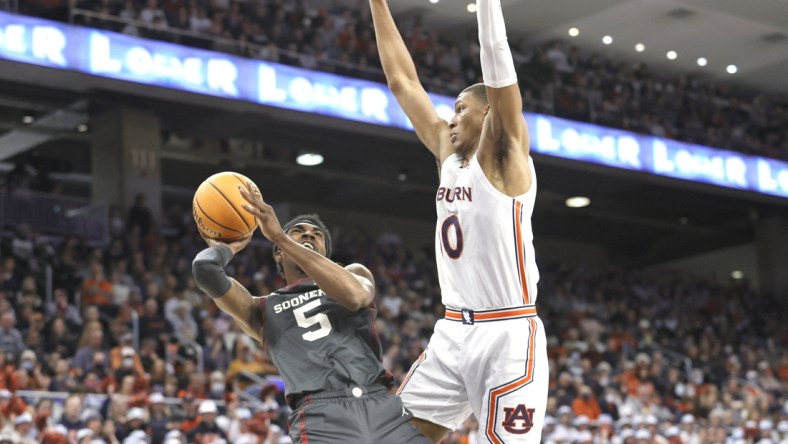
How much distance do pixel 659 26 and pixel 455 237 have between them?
22.5 meters

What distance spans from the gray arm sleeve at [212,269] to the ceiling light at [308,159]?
63.3 ft

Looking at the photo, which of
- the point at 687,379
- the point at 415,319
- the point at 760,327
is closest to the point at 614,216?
the point at 760,327

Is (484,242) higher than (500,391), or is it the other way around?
(484,242)

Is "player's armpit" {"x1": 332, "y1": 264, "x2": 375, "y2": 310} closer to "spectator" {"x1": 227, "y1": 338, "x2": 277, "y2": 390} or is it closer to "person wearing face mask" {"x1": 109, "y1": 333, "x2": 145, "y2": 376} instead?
"person wearing face mask" {"x1": 109, "y1": 333, "x2": 145, "y2": 376}

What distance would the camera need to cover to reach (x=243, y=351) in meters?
15.5

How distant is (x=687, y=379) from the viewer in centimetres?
2188

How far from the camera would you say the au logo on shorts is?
202 inches

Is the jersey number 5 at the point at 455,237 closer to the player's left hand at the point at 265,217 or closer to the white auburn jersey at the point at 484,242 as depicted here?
the white auburn jersey at the point at 484,242

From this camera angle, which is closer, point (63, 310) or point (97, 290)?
point (63, 310)

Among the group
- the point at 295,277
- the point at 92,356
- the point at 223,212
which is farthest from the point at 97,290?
the point at 223,212

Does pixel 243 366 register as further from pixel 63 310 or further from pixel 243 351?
pixel 63 310

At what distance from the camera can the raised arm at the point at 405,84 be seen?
18.8 ft

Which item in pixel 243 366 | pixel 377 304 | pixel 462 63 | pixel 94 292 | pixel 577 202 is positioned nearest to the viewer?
pixel 243 366

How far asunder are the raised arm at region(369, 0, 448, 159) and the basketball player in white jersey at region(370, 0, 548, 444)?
0.88ft
